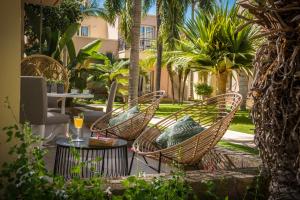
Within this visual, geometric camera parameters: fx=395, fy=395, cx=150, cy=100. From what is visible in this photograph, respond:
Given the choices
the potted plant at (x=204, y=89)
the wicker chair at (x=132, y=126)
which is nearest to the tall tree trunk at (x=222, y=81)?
the wicker chair at (x=132, y=126)

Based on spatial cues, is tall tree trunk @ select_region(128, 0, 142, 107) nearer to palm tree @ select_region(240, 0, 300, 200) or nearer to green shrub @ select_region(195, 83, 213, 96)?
palm tree @ select_region(240, 0, 300, 200)

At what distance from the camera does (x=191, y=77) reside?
86.6 feet

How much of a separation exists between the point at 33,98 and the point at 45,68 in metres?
4.50

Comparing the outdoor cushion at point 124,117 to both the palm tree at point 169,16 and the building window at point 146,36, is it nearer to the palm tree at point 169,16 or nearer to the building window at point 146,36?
the palm tree at point 169,16

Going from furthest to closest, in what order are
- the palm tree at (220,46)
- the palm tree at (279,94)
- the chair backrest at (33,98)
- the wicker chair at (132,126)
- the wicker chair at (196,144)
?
1. the palm tree at (220,46)
2. the wicker chair at (132,126)
3. the chair backrest at (33,98)
4. the wicker chair at (196,144)
5. the palm tree at (279,94)

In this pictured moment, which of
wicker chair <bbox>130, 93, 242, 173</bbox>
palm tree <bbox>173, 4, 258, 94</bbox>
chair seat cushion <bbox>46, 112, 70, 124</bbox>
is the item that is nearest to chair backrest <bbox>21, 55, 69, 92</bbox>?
palm tree <bbox>173, 4, 258, 94</bbox>

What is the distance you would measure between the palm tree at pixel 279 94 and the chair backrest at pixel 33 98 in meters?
3.59

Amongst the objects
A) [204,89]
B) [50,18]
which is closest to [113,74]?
[204,89]

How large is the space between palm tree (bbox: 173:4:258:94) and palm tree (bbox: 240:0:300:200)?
6790 millimetres

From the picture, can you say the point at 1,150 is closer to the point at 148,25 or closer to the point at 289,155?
the point at 289,155

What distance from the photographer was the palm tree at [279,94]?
2.19 meters

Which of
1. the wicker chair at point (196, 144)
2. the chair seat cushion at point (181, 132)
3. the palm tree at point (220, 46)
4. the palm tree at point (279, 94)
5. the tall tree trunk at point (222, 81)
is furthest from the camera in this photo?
the tall tree trunk at point (222, 81)

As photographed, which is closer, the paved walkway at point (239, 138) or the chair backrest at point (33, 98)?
the chair backrest at point (33, 98)

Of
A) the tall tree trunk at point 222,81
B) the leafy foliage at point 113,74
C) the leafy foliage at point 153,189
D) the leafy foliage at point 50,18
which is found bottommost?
the leafy foliage at point 153,189
